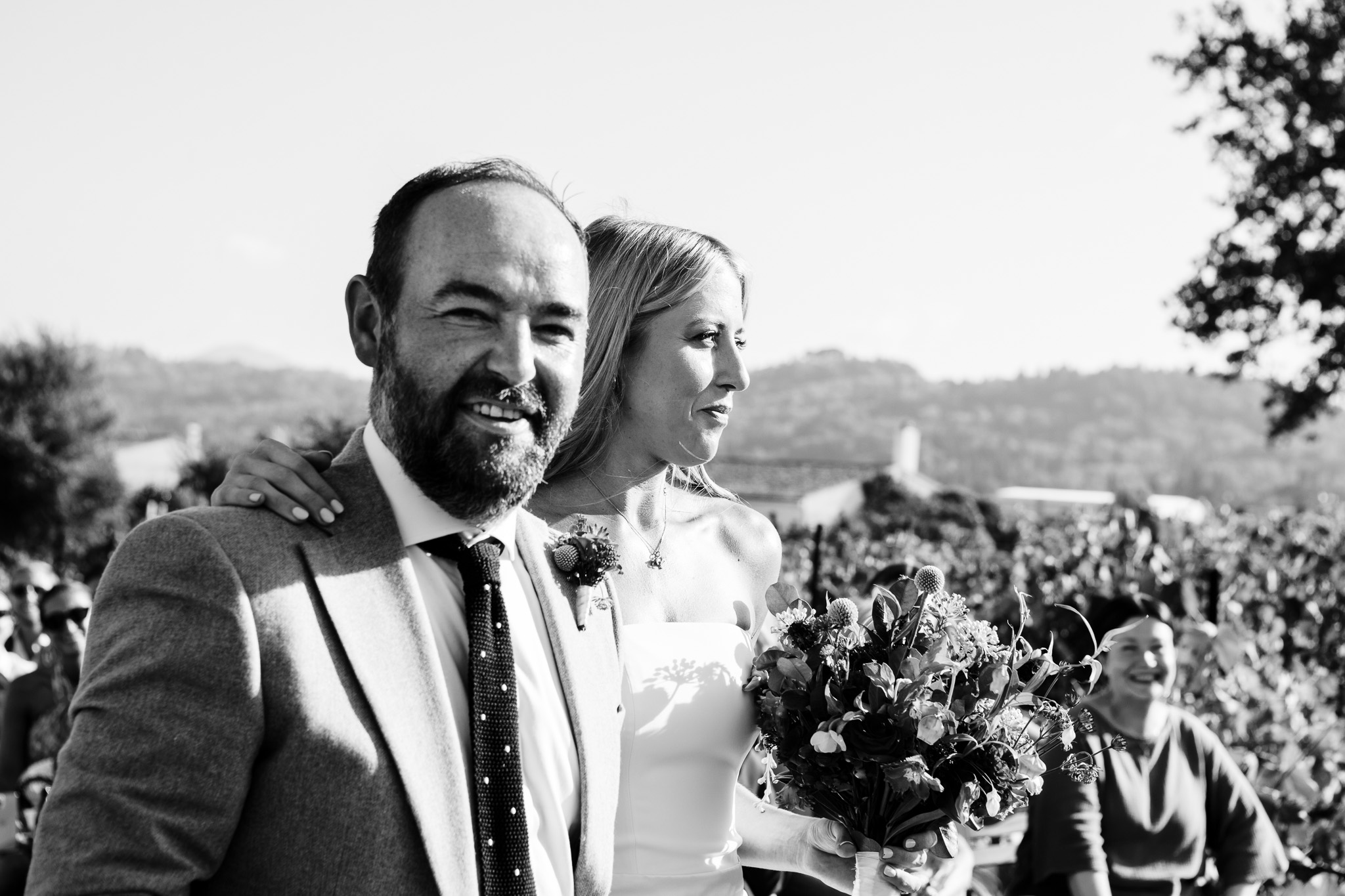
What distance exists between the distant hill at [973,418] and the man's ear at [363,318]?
99.0 m

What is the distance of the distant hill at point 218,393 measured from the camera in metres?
127

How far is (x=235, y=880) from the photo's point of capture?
1661 mm

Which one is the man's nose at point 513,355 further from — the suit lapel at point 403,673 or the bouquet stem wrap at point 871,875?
the bouquet stem wrap at point 871,875

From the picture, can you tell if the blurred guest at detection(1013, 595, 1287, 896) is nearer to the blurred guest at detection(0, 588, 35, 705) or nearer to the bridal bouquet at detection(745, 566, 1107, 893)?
the bridal bouquet at detection(745, 566, 1107, 893)

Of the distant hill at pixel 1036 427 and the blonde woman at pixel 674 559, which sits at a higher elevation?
the blonde woman at pixel 674 559

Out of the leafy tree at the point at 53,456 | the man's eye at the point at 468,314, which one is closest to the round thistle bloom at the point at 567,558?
the man's eye at the point at 468,314

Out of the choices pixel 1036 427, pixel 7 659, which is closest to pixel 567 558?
pixel 7 659

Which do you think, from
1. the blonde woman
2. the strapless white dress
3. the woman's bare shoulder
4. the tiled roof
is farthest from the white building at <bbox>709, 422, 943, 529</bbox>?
the strapless white dress

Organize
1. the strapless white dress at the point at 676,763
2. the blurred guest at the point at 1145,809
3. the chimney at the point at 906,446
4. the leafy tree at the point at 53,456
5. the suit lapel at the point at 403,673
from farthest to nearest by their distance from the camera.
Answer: the chimney at the point at 906,446 < the leafy tree at the point at 53,456 < the blurred guest at the point at 1145,809 < the strapless white dress at the point at 676,763 < the suit lapel at the point at 403,673

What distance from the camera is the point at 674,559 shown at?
11.2ft

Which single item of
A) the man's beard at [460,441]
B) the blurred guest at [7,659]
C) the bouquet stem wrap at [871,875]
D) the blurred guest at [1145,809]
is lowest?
the blurred guest at [7,659]

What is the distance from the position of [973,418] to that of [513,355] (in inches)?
5183

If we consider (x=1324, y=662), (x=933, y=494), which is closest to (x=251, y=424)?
(x=933, y=494)

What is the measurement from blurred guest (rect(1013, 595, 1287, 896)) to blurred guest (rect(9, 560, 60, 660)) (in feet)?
25.1
